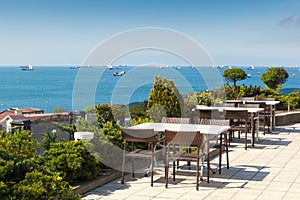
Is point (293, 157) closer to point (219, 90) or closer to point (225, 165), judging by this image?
point (225, 165)

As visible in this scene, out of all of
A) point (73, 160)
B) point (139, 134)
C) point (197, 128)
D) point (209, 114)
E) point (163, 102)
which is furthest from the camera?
point (163, 102)

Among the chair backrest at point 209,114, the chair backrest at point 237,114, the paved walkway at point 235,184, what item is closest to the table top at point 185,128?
the paved walkway at point 235,184

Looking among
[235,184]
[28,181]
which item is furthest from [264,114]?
[28,181]

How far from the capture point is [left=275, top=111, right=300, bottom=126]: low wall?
13.9 m

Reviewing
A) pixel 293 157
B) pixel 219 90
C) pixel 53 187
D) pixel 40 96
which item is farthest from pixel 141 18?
pixel 40 96

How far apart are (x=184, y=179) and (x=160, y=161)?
4.13 ft

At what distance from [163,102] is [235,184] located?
3.95 metres

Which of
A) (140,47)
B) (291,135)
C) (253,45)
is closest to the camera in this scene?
(140,47)

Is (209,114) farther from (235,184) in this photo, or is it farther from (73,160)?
(73,160)

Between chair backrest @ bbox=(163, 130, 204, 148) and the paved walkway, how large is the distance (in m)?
0.64

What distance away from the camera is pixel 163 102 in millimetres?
10102

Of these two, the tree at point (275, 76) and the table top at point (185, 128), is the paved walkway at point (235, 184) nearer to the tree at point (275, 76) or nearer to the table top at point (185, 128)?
the table top at point (185, 128)

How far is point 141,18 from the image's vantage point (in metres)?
32.6

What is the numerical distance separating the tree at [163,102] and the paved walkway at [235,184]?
1.85 metres
